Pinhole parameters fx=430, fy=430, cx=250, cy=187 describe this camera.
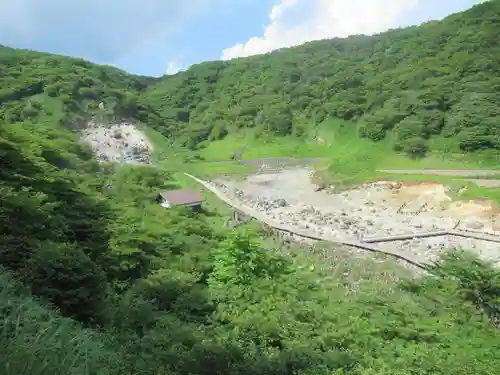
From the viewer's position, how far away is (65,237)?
16.7 meters

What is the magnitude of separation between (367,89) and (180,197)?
165 feet


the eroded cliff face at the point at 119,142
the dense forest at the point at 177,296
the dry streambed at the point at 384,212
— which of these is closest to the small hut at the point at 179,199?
the dense forest at the point at 177,296

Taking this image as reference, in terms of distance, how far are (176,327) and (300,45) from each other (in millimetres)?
121328

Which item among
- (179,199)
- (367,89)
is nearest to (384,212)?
(179,199)

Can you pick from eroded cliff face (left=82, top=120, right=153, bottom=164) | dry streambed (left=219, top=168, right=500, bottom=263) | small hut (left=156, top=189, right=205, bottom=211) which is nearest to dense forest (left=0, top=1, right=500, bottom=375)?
small hut (left=156, top=189, right=205, bottom=211)

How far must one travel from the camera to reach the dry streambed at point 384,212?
3152cm

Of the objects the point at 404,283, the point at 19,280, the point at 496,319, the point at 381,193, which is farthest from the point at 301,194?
the point at 19,280

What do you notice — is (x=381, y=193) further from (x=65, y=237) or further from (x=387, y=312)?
(x=65, y=237)

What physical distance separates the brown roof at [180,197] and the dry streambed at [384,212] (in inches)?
295

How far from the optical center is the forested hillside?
5578 cm

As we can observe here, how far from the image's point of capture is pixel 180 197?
1467 inches

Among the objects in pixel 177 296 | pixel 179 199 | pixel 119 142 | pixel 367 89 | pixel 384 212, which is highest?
pixel 367 89

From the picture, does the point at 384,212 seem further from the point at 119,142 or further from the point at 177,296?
the point at 119,142

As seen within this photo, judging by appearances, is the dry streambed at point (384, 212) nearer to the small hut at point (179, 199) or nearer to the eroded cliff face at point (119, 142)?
the small hut at point (179, 199)
